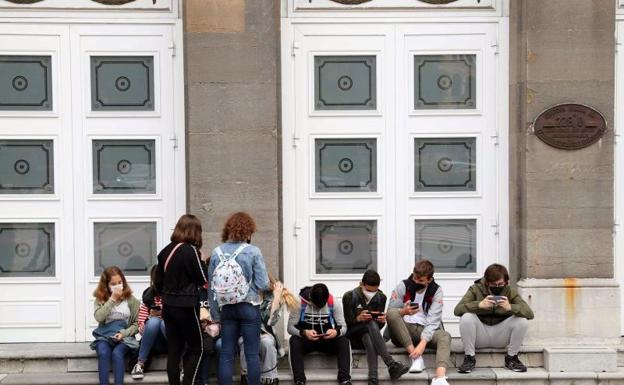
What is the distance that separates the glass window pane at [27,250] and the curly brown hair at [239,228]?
2503 millimetres

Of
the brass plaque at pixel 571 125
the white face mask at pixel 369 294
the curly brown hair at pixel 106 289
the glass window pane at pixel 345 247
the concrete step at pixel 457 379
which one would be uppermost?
the brass plaque at pixel 571 125

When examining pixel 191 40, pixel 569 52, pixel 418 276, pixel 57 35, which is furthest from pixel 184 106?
pixel 569 52

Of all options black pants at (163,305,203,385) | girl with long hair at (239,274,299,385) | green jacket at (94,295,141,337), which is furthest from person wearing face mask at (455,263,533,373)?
green jacket at (94,295,141,337)

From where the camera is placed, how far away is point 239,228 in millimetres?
8336

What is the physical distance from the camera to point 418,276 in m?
9.05

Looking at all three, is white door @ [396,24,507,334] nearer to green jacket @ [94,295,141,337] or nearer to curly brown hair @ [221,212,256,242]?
curly brown hair @ [221,212,256,242]

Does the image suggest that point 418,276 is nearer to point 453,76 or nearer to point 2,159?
point 453,76

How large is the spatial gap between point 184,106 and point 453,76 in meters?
2.84

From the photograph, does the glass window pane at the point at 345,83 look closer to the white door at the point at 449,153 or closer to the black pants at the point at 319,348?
the white door at the point at 449,153

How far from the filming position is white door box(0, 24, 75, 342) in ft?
32.3

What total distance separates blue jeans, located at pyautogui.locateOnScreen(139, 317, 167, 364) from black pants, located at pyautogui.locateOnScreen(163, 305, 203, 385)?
46 cm

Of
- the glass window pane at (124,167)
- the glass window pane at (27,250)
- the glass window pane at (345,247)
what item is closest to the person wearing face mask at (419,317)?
the glass window pane at (345,247)

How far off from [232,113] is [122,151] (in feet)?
4.43

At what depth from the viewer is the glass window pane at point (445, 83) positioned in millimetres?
9945
